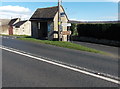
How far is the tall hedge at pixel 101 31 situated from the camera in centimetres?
2705

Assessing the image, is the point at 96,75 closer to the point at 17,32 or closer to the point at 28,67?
the point at 28,67

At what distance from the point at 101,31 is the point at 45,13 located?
10.2 m

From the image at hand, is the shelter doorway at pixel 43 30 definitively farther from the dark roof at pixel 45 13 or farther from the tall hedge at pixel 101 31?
the tall hedge at pixel 101 31

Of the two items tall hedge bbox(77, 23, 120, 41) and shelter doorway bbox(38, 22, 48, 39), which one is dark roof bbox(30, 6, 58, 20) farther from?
tall hedge bbox(77, 23, 120, 41)

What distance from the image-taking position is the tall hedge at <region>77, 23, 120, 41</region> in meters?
27.0

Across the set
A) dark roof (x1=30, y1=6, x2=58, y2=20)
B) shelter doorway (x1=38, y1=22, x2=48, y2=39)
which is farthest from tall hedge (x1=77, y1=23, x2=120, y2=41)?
shelter doorway (x1=38, y1=22, x2=48, y2=39)

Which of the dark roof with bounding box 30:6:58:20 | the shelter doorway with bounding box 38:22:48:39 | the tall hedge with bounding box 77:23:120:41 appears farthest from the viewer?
the shelter doorway with bounding box 38:22:48:39

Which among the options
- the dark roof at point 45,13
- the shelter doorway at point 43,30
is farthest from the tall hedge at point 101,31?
the shelter doorway at point 43,30

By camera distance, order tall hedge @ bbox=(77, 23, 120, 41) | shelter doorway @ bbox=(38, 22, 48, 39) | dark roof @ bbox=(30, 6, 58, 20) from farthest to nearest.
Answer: shelter doorway @ bbox=(38, 22, 48, 39) → dark roof @ bbox=(30, 6, 58, 20) → tall hedge @ bbox=(77, 23, 120, 41)

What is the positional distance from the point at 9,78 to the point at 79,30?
28667 millimetres

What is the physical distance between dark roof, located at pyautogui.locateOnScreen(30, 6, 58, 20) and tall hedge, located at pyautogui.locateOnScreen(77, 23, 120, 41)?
Answer: 5.14 meters

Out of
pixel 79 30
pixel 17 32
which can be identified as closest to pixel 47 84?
pixel 79 30

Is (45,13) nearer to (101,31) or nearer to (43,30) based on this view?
(43,30)

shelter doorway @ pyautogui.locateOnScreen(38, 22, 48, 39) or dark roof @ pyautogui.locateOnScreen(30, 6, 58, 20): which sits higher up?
dark roof @ pyautogui.locateOnScreen(30, 6, 58, 20)
